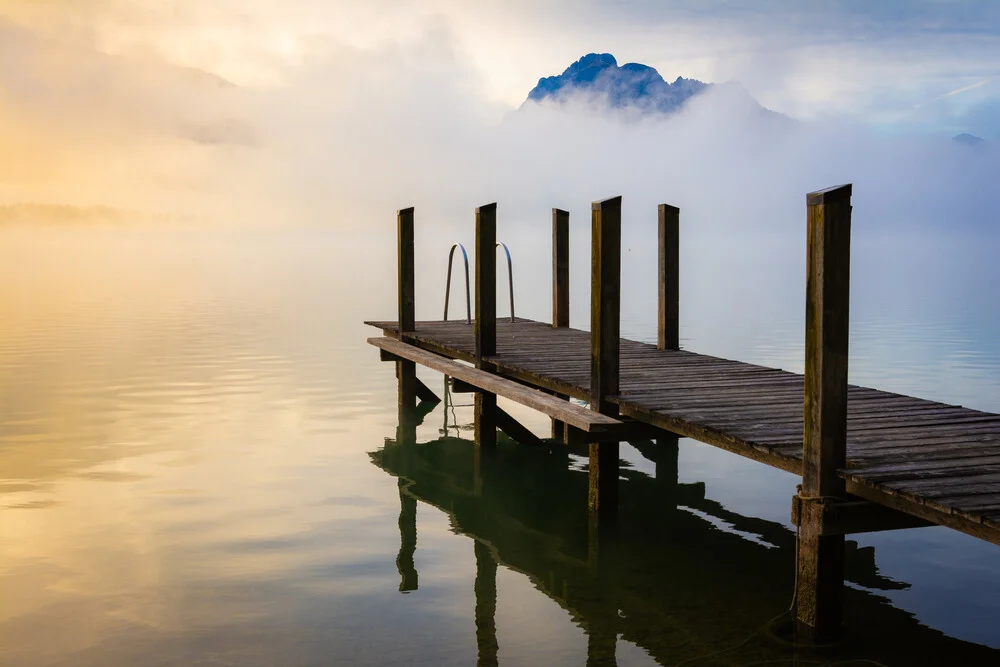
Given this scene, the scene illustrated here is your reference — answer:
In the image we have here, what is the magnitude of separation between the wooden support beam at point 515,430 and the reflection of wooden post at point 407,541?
1389 mm

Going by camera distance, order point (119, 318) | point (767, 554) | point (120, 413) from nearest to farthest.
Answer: point (767, 554)
point (120, 413)
point (119, 318)

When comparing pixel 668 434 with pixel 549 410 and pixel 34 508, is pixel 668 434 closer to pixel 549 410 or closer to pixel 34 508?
pixel 549 410

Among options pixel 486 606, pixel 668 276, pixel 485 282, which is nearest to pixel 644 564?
pixel 486 606

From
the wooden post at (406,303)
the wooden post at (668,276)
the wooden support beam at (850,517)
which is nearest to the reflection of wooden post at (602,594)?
the wooden support beam at (850,517)

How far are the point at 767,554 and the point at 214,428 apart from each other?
8815 mm

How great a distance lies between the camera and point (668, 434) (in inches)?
384

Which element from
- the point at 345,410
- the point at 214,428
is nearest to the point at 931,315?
the point at 345,410

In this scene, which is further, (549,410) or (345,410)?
(345,410)

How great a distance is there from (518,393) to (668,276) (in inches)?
107

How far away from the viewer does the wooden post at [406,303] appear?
48.9 ft

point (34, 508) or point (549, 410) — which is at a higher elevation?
point (549, 410)

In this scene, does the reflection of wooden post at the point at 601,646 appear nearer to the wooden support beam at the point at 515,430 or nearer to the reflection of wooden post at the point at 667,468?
the reflection of wooden post at the point at 667,468

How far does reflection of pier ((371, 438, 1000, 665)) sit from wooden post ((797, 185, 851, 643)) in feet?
1.77

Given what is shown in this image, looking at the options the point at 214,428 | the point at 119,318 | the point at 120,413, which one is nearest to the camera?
the point at 214,428
